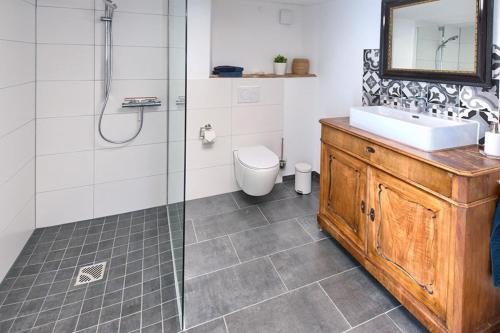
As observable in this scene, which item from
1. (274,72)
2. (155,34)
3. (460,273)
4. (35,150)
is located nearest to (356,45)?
(274,72)

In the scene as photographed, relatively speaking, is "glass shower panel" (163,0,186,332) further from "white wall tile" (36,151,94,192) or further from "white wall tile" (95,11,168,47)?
"white wall tile" (36,151,94,192)

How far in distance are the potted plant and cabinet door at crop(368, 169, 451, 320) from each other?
71.1 inches

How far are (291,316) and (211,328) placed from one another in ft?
1.36

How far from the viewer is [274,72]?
3.25 m

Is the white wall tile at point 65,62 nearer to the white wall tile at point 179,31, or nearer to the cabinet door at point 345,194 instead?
the white wall tile at point 179,31

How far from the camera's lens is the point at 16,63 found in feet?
6.26

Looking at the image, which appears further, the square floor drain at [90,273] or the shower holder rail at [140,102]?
the shower holder rail at [140,102]

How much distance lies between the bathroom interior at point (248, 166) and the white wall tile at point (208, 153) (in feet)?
0.06

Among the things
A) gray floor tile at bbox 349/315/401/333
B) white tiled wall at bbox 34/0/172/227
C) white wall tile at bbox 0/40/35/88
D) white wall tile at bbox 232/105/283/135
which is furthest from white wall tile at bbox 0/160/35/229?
gray floor tile at bbox 349/315/401/333

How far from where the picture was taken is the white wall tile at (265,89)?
295 centimetres

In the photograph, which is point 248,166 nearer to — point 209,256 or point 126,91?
point 209,256

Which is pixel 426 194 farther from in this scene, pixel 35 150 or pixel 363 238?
pixel 35 150

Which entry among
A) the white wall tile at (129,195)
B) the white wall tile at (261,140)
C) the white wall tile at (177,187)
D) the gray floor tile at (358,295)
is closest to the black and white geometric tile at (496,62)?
the gray floor tile at (358,295)

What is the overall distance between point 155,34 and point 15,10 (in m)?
0.93
